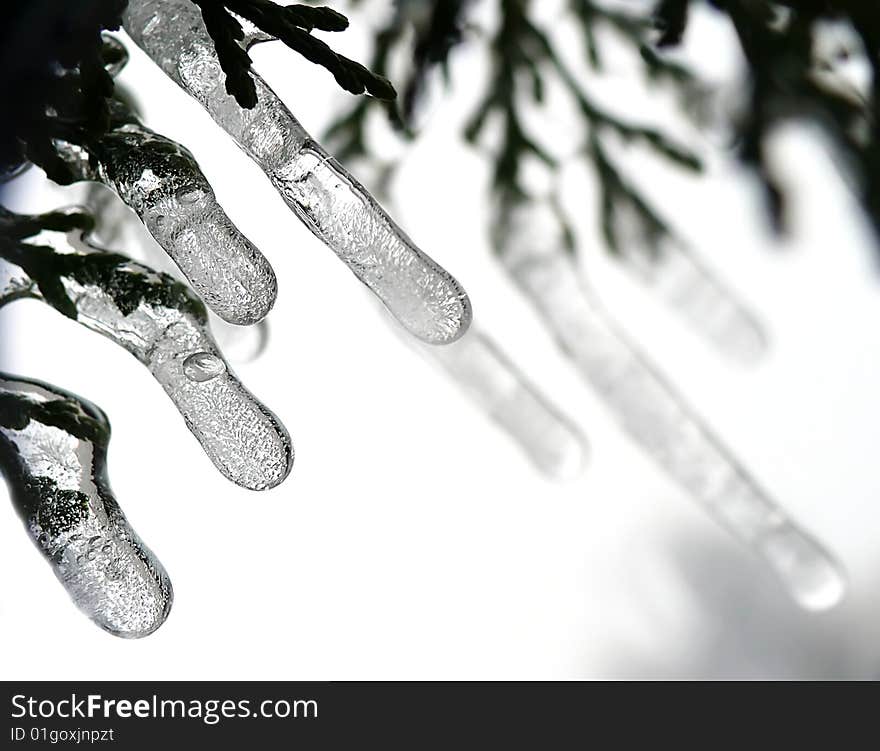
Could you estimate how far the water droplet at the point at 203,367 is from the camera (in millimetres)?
455

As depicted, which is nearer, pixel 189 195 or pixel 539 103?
pixel 189 195

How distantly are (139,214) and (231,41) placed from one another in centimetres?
10

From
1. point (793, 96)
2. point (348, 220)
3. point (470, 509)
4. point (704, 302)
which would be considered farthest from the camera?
point (470, 509)

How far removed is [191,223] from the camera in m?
0.43

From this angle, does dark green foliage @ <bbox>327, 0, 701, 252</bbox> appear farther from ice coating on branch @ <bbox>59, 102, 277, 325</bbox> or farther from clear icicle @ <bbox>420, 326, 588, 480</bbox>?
ice coating on branch @ <bbox>59, 102, 277, 325</bbox>

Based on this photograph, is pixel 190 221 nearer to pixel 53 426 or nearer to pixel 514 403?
pixel 53 426

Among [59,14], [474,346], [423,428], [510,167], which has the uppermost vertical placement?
[423,428]

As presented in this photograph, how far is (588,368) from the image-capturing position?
0.96 metres

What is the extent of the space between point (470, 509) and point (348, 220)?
3185 millimetres

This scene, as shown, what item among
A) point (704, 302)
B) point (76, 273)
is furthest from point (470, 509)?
point (76, 273)

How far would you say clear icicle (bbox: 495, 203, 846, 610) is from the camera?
3.03 feet

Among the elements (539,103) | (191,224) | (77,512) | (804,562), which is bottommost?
(77,512)
